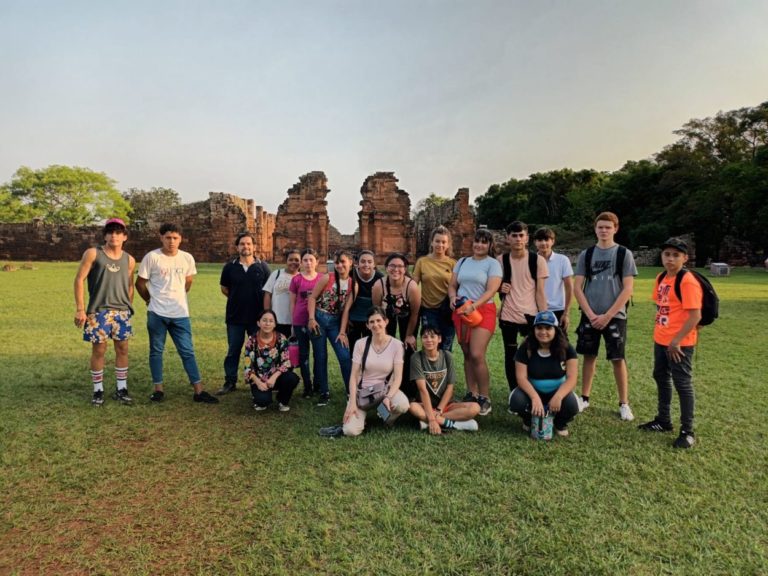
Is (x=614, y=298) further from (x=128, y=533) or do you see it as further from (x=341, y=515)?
(x=128, y=533)

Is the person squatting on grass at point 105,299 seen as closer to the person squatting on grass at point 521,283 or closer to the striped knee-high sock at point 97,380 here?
the striped knee-high sock at point 97,380

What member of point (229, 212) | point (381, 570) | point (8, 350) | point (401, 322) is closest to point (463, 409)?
point (401, 322)

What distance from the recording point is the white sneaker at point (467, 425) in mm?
4012

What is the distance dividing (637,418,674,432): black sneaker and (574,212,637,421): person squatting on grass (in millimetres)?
239

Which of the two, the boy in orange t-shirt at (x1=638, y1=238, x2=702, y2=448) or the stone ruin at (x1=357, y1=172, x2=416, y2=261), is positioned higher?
the stone ruin at (x1=357, y1=172, x2=416, y2=261)

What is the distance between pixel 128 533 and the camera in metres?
2.67

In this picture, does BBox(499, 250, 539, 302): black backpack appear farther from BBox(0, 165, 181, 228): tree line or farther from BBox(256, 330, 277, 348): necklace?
BBox(0, 165, 181, 228): tree line

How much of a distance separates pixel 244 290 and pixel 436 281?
6.74 ft

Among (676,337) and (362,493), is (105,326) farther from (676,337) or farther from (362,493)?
(676,337)

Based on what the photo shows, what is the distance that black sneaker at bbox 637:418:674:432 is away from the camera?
13.2ft

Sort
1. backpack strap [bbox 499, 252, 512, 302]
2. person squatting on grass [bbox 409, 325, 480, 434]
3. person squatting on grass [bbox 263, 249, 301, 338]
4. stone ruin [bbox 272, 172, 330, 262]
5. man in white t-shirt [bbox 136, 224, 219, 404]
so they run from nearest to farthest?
person squatting on grass [bbox 409, 325, 480, 434] < backpack strap [bbox 499, 252, 512, 302] < man in white t-shirt [bbox 136, 224, 219, 404] < person squatting on grass [bbox 263, 249, 301, 338] < stone ruin [bbox 272, 172, 330, 262]

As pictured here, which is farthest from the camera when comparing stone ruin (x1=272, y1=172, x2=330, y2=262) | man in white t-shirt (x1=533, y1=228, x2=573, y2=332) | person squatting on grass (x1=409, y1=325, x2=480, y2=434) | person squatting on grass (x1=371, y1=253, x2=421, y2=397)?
stone ruin (x1=272, y1=172, x2=330, y2=262)

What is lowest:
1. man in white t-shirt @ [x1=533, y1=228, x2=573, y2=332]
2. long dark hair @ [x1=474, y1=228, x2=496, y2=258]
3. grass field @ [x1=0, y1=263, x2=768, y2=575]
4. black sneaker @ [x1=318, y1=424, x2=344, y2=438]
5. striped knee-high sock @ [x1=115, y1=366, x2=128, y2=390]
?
grass field @ [x1=0, y1=263, x2=768, y2=575]

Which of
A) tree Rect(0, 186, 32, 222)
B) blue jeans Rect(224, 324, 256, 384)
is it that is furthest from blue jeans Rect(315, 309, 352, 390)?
tree Rect(0, 186, 32, 222)
